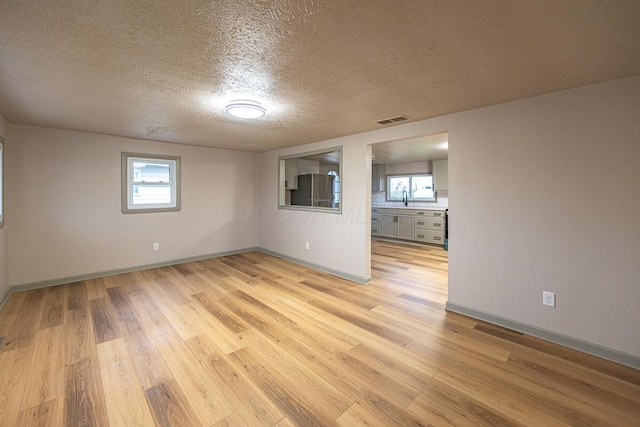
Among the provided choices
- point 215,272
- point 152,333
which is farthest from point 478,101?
point 215,272

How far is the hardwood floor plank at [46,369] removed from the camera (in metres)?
1.71

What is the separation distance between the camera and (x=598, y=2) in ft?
4.13

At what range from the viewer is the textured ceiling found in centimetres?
133

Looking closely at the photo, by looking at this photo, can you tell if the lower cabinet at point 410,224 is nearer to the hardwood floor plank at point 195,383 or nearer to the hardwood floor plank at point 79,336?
the hardwood floor plank at point 195,383

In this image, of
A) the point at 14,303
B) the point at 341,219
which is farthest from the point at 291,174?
the point at 14,303

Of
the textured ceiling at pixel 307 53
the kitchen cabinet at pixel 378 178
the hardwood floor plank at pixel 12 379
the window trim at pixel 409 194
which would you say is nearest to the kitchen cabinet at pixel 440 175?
the window trim at pixel 409 194

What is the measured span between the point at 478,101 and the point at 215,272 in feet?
14.0

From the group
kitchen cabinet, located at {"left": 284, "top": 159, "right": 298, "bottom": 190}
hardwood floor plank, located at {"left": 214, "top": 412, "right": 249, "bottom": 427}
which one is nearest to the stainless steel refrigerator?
kitchen cabinet, located at {"left": 284, "top": 159, "right": 298, "bottom": 190}

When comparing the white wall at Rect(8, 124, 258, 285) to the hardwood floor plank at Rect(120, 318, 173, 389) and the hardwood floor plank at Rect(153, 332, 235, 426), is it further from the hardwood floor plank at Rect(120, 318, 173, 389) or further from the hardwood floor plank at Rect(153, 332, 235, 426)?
the hardwood floor plank at Rect(153, 332, 235, 426)

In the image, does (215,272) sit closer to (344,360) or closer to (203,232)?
(203,232)

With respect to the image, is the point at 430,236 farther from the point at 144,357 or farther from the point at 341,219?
the point at 144,357

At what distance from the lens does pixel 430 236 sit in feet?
21.9

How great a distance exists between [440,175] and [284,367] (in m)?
6.23

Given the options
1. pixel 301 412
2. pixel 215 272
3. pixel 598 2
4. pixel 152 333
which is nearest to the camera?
pixel 598 2
